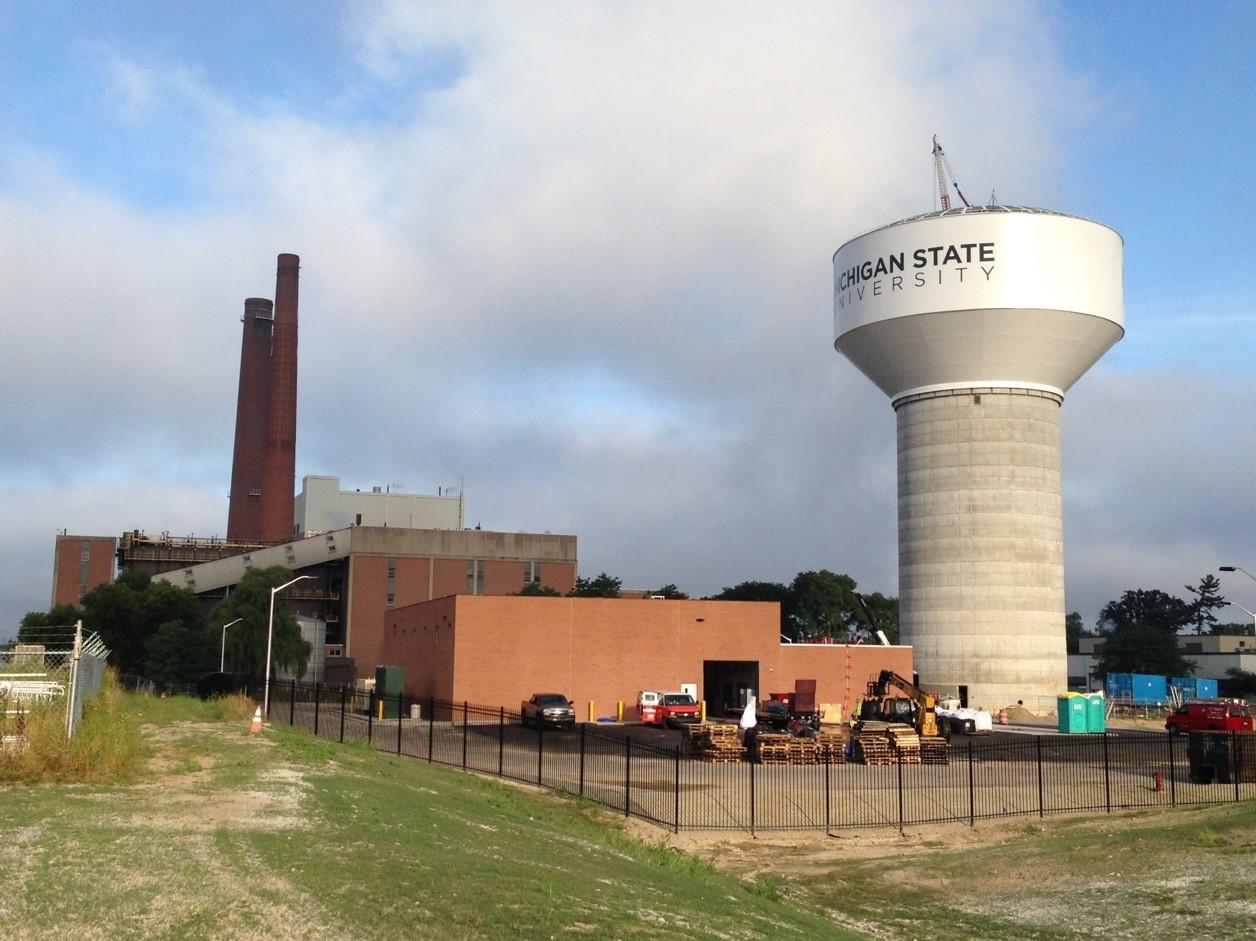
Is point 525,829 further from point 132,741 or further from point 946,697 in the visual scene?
point 946,697

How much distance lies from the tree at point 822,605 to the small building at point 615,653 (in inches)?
2844

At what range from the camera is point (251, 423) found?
120 metres

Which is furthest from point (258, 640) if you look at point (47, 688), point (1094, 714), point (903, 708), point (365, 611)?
point (47, 688)

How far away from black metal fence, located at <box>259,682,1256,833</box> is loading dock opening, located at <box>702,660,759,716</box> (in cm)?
2198

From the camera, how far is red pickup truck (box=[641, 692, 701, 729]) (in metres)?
56.6

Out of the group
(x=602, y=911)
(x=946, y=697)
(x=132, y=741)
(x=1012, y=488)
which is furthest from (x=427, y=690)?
→ (x=602, y=911)

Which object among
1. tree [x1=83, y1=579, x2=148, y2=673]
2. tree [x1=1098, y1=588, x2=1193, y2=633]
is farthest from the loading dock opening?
tree [x1=1098, y1=588, x2=1193, y2=633]

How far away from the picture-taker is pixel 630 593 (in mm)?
139875

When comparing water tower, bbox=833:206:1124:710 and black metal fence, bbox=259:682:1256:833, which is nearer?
black metal fence, bbox=259:682:1256:833

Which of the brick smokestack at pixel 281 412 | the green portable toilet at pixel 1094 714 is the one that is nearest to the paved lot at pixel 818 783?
the green portable toilet at pixel 1094 714

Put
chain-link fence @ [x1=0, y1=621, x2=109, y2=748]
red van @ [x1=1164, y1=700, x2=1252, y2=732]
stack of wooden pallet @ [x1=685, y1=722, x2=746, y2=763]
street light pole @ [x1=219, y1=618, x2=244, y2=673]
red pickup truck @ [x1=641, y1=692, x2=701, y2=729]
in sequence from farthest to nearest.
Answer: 1. street light pole @ [x1=219, y1=618, x2=244, y2=673]
2. red pickup truck @ [x1=641, y1=692, x2=701, y2=729]
3. red van @ [x1=1164, y1=700, x2=1252, y2=732]
4. stack of wooden pallet @ [x1=685, y1=722, x2=746, y2=763]
5. chain-link fence @ [x1=0, y1=621, x2=109, y2=748]

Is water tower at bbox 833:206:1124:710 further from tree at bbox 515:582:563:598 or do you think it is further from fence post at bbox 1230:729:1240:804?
tree at bbox 515:582:563:598

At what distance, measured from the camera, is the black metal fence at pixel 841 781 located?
96.7 feet

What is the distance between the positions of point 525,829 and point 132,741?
7216 millimetres
